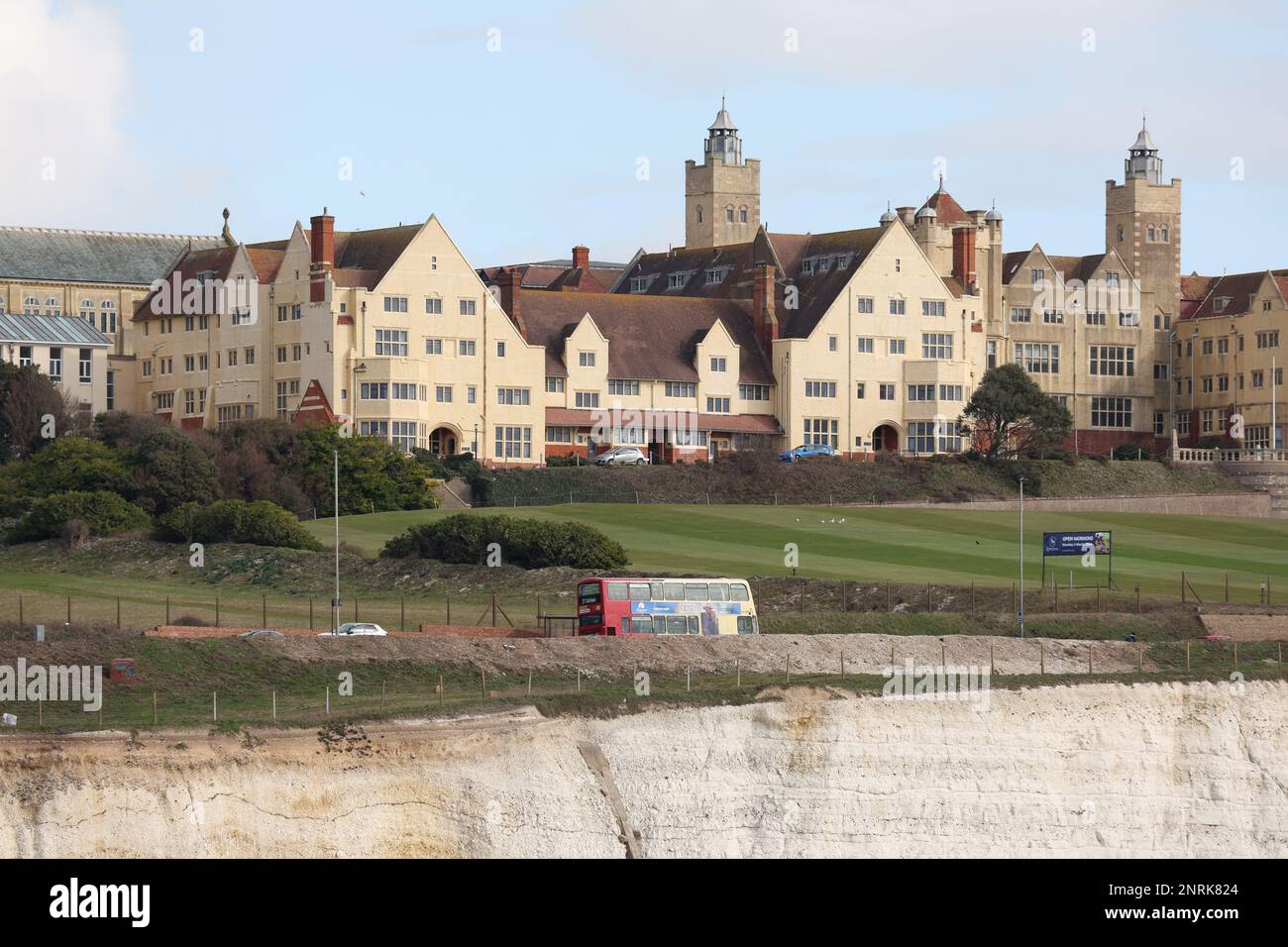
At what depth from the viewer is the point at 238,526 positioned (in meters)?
102

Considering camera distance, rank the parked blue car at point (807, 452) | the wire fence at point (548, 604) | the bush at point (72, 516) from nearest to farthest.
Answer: the wire fence at point (548, 604) < the bush at point (72, 516) < the parked blue car at point (807, 452)

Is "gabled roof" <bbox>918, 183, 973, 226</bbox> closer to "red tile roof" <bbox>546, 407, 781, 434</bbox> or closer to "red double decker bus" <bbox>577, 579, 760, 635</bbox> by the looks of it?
"red tile roof" <bbox>546, 407, 781, 434</bbox>

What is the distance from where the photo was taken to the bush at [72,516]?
104438mm

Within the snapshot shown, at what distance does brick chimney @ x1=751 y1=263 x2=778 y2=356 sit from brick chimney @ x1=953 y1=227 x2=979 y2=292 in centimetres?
1123

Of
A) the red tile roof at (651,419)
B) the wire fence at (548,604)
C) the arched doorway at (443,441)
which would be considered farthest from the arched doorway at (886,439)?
the wire fence at (548,604)

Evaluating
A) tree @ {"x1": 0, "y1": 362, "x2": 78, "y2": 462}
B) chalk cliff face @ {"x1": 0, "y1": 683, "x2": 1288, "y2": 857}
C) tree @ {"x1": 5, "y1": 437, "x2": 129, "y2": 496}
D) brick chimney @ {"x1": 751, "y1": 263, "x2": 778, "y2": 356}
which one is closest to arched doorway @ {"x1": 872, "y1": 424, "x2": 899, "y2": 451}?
brick chimney @ {"x1": 751, "y1": 263, "x2": 778, "y2": 356}

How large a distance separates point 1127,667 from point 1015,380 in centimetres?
6519

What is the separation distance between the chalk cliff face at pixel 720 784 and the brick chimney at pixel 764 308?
75.9m

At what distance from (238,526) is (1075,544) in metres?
34.0

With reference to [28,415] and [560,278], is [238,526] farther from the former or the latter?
[560,278]

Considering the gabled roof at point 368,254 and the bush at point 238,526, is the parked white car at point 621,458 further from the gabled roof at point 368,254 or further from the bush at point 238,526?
the bush at point 238,526
